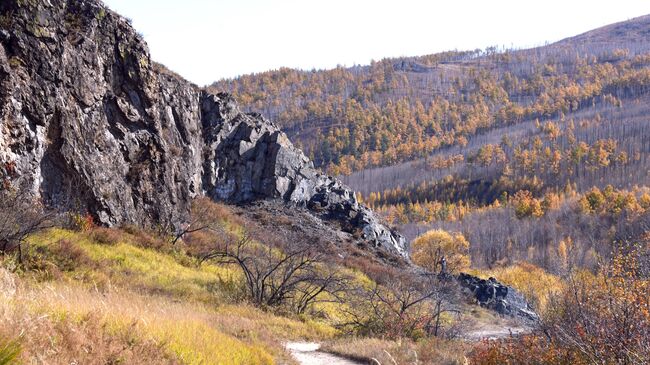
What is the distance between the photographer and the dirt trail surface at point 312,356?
10.2 m

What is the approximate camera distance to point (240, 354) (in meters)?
7.13

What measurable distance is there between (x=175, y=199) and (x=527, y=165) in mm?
134588

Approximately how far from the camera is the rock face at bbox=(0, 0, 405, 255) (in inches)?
656

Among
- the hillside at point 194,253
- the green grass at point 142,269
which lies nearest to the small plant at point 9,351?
the hillside at point 194,253

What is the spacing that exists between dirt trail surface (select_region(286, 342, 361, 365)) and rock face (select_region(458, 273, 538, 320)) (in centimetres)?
2697

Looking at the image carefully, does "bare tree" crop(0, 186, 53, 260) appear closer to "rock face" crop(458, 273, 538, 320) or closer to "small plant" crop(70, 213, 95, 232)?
"small plant" crop(70, 213, 95, 232)

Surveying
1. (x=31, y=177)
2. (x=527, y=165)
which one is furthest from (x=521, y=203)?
(x=31, y=177)

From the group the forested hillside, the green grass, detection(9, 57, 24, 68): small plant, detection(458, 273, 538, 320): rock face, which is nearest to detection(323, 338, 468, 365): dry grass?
the green grass

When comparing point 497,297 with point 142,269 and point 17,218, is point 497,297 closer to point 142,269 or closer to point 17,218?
point 142,269

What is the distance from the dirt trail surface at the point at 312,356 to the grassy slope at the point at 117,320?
64cm

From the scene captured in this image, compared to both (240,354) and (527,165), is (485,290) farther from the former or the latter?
(527,165)

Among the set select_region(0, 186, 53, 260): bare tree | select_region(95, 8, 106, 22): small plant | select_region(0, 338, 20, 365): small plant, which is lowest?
select_region(0, 186, 53, 260): bare tree

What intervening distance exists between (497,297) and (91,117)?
97.1 feet

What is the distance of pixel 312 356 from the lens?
10.9 metres
